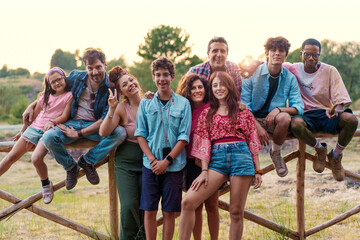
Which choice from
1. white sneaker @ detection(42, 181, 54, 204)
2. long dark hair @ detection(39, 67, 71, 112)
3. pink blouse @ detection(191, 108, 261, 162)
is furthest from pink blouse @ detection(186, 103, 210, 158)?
white sneaker @ detection(42, 181, 54, 204)

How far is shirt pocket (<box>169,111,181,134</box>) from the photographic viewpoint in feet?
11.5

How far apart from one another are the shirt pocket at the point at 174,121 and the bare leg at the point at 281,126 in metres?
1.16

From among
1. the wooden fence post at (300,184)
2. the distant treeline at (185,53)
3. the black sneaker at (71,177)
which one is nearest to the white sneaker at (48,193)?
the black sneaker at (71,177)

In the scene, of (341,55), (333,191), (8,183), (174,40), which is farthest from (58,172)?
(341,55)

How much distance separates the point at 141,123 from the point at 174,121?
0.32 m

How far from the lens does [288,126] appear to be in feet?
13.1

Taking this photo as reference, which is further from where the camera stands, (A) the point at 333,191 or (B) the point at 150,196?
(A) the point at 333,191

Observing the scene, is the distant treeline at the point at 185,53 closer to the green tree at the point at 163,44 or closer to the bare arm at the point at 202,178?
the green tree at the point at 163,44

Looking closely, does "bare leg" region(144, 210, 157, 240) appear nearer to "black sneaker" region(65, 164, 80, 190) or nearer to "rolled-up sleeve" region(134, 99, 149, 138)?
"rolled-up sleeve" region(134, 99, 149, 138)

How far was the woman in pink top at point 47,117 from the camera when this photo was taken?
13.0 feet


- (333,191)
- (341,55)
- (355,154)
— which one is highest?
(341,55)

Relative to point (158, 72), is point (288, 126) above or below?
below

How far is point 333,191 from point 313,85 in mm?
5488

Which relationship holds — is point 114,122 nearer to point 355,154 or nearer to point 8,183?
point 8,183
